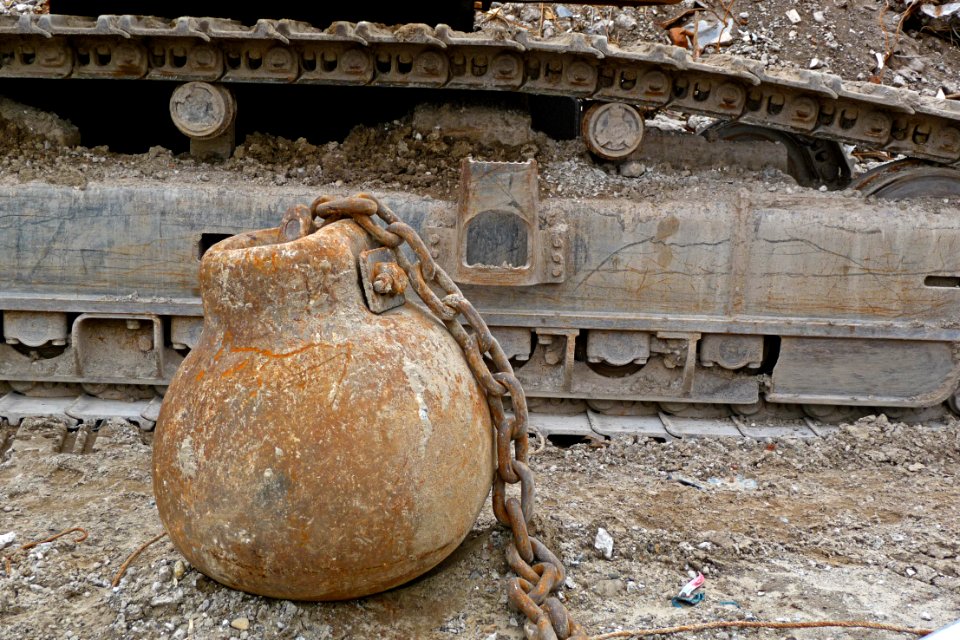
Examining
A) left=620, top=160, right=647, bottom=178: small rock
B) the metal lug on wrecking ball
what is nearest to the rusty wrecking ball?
the metal lug on wrecking ball

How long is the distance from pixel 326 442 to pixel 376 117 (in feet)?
11.1

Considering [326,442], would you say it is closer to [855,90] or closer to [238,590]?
[238,590]

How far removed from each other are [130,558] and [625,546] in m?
1.79

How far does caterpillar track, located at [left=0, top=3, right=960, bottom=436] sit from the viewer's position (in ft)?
16.5

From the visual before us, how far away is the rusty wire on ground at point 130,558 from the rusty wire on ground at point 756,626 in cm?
160

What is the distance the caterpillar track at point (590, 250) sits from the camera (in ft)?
16.5

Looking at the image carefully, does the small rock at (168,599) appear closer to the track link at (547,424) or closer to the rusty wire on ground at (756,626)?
the rusty wire on ground at (756,626)

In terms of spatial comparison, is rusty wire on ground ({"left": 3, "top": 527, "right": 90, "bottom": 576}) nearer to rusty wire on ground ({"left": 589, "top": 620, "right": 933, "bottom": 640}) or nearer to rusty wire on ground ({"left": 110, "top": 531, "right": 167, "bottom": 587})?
rusty wire on ground ({"left": 110, "top": 531, "right": 167, "bottom": 587})

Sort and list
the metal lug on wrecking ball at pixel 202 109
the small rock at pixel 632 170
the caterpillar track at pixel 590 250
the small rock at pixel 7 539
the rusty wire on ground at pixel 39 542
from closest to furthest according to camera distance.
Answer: the rusty wire on ground at pixel 39 542, the small rock at pixel 7 539, the caterpillar track at pixel 590 250, the metal lug on wrecking ball at pixel 202 109, the small rock at pixel 632 170

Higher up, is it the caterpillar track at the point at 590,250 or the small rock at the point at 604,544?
the caterpillar track at the point at 590,250

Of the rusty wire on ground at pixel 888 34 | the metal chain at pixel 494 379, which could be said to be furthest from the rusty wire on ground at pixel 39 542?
the rusty wire on ground at pixel 888 34

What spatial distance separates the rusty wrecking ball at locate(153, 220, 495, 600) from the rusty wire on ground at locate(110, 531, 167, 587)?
0.42 meters

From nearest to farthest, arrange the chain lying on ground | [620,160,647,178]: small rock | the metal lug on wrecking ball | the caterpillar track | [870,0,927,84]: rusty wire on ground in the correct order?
the chain lying on ground < the caterpillar track < the metal lug on wrecking ball < [620,160,647,178]: small rock < [870,0,927,84]: rusty wire on ground

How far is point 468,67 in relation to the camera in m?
5.06
